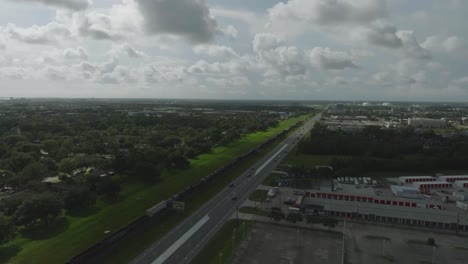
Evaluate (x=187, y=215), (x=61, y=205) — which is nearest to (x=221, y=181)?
(x=187, y=215)

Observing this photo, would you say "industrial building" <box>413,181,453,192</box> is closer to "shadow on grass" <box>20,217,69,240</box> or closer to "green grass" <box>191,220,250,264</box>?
"green grass" <box>191,220,250,264</box>

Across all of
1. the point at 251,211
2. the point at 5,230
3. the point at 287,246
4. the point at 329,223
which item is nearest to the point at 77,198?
the point at 5,230

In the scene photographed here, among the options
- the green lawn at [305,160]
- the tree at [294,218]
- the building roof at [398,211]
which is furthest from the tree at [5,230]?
the green lawn at [305,160]

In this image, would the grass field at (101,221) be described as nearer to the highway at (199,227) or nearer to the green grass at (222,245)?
the highway at (199,227)

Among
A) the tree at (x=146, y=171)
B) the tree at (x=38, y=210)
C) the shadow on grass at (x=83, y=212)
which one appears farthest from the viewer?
the tree at (x=146, y=171)

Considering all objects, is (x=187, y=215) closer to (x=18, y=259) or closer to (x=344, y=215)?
(x=18, y=259)

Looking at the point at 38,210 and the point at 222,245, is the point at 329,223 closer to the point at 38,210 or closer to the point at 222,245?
the point at 222,245
